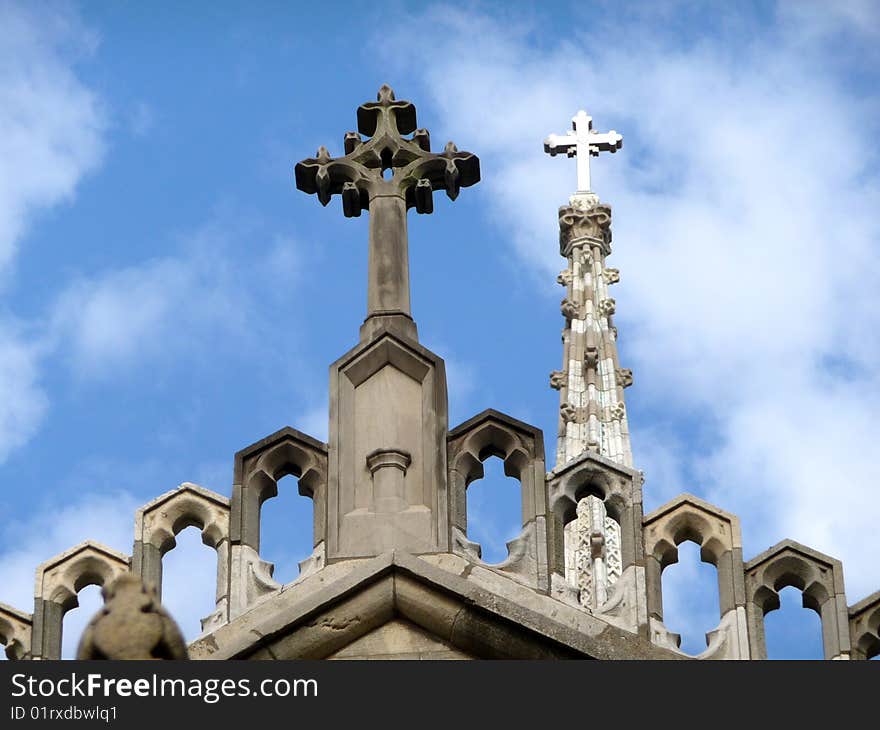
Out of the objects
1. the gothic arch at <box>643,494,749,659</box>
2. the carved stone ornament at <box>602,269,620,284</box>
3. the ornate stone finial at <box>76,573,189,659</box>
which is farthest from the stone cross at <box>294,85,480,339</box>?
the carved stone ornament at <box>602,269,620,284</box>

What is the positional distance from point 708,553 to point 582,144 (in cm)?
1576

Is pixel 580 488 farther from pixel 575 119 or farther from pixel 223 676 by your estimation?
pixel 575 119

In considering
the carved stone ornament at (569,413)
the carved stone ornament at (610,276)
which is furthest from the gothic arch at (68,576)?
the carved stone ornament at (610,276)

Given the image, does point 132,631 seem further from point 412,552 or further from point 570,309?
point 570,309

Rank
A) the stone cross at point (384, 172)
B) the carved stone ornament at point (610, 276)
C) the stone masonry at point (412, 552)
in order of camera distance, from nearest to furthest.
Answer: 1. the stone masonry at point (412, 552)
2. the stone cross at point (384, 172)
3. the carved stone ornament at point (610, 276)

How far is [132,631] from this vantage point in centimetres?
1773

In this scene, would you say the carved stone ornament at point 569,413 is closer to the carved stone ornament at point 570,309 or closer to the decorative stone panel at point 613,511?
the carved stone ornament at point 570,309

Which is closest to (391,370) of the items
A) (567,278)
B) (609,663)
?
(609,663)

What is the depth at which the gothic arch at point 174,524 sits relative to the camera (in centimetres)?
2264

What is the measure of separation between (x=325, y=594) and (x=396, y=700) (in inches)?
154

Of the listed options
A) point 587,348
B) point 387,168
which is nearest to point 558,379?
point 587,348

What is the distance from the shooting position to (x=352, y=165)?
80.3 feet

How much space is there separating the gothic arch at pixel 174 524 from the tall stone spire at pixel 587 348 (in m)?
9.68

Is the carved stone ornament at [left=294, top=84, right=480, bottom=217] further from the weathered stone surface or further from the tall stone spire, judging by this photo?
the tall stone spire
